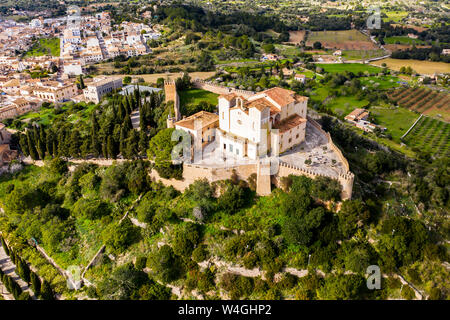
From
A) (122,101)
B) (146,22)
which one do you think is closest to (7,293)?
(122,101)

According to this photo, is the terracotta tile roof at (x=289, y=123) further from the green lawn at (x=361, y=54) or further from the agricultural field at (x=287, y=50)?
the green lawn at (x=361, y=54)

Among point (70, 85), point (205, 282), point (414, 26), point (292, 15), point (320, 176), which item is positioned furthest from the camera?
point (292, 15)

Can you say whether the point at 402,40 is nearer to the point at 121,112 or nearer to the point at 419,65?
the point at 419,65

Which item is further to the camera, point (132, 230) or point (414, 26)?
point (414, 26)

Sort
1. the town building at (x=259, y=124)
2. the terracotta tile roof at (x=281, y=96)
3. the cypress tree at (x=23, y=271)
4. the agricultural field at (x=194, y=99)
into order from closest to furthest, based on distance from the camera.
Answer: the cypress tree at (x=23, y=271) < the town building at (x=259, y=124) < the terracotta tile roof at (x=281, y=96) < the agricultural field at (x=194, y=99)

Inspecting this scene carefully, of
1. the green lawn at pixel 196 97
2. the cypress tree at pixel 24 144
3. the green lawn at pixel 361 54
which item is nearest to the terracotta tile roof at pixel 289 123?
the green lawn at pixel 196 97

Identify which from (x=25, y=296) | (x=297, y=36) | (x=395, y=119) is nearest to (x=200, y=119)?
(x=25, y=296)

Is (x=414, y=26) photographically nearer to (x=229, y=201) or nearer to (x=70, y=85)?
(x=70, y=85)
